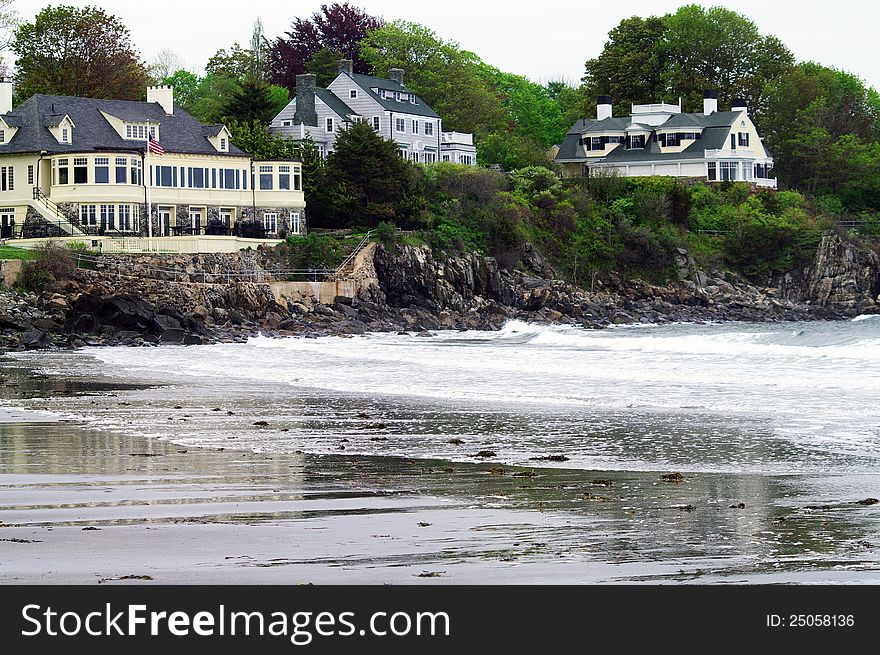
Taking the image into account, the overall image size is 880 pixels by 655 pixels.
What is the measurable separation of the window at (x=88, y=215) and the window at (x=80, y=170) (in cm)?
114

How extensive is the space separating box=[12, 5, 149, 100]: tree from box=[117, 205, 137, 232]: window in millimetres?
15525

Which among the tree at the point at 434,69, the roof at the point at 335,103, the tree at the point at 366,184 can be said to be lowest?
the tree at the point at 366,184

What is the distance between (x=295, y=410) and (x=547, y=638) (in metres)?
14.4

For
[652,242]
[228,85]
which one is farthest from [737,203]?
[228,85]

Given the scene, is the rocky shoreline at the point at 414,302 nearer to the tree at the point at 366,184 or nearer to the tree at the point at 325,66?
the tree at the point at 366,184

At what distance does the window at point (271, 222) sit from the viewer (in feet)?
196

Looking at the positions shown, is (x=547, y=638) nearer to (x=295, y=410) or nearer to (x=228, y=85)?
(x=295, y=410)

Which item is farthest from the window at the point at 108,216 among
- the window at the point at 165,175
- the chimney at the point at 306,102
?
the chimney at the point at 306,102

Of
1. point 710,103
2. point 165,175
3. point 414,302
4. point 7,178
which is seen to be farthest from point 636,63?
point 7,178

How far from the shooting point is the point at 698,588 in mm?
8273

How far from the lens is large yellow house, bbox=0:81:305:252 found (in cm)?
5588

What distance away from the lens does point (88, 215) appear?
183 ft

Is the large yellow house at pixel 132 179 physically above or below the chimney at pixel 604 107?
below

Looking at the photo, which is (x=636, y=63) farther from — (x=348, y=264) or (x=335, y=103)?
(x=348, y=264)
